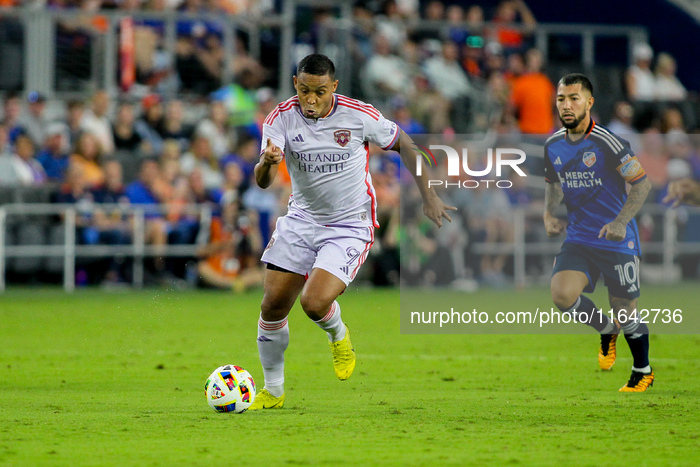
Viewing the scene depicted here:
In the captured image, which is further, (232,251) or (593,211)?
(232,251)

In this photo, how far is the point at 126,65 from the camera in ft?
60.1

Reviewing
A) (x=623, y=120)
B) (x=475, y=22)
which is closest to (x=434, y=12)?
(x=475, y=22)

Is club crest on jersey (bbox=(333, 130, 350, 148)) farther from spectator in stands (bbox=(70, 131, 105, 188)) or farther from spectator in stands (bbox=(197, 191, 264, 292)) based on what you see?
spectator in stands (bbox=(70, 131, 105, 188))

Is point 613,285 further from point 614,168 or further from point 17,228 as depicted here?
point 17,228

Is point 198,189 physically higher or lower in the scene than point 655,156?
lower

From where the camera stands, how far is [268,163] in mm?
6711

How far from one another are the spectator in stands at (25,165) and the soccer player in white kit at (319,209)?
989 centimetres

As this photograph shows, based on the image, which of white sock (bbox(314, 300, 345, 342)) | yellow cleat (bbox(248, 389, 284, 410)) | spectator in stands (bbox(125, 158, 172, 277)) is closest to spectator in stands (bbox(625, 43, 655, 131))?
spectator in stands (bbox(125, 158, 172, 277))

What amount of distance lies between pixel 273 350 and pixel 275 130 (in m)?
1.50

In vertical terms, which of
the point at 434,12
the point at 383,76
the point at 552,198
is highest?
the point at 434,12

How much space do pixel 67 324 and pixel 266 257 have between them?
599 cm

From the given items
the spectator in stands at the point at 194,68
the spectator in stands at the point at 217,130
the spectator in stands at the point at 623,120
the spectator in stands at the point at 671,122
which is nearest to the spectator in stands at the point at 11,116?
the spectator in stands at the point at 217,130

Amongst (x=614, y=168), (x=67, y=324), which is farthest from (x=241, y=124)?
(x=614, y=168)

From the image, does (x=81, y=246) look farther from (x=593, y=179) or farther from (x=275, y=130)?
(x=593, y=179)
